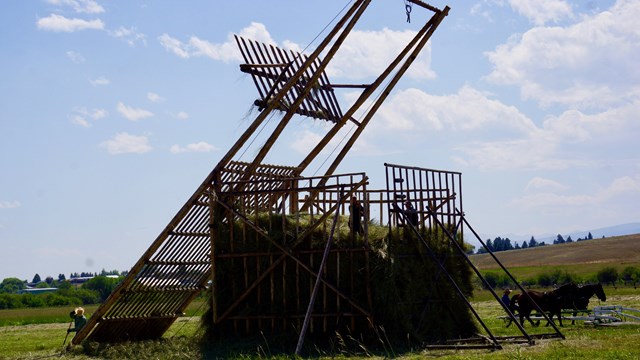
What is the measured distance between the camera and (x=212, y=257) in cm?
1800

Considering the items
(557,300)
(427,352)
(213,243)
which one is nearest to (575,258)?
(557,300)

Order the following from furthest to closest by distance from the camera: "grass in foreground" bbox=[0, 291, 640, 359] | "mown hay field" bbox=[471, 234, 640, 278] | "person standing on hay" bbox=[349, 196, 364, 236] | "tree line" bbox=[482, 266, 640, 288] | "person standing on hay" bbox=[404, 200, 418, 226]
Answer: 1. "mown hay field" bbox=[471, 234, 640, 278]
2. "tree line" bbox=[482, 266, 640, 288]
3. "person standing on hay" bbox=[404, 200, 418, 226]
4. "person standing on hay" bbox=[349, 196, 364, 236]
5. "grass in foreground" bbox=[0, 291, 640, 359]

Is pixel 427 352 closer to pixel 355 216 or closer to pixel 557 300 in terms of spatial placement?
pixel 355 216

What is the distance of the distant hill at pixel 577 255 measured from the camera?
250ft

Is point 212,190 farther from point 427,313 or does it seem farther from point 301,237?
point 427,313

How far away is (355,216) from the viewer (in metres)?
16.6

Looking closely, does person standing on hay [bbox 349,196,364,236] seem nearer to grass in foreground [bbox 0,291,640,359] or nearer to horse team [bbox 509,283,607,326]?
grass in foreground [bbox 0,291,640,359]

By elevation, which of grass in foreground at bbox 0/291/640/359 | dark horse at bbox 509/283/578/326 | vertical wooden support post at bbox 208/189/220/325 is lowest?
grass in foreground at bbox 0/291/640/359

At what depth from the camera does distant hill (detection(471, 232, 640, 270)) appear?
250 ft

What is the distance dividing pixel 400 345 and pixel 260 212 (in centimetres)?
405

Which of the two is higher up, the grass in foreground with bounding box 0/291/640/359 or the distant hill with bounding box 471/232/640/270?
the distant hill with bounding box 471/232/640/270

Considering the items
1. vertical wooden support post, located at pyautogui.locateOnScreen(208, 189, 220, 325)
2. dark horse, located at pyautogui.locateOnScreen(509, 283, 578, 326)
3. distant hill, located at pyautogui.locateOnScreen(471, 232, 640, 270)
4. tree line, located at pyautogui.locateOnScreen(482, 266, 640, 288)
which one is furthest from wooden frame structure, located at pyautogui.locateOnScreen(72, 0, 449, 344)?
distant hill, located at pyautogui.locateOnScreen(471, 232, 640, 270)

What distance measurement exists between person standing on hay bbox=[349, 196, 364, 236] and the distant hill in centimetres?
5614

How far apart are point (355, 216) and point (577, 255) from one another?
7028 cm
